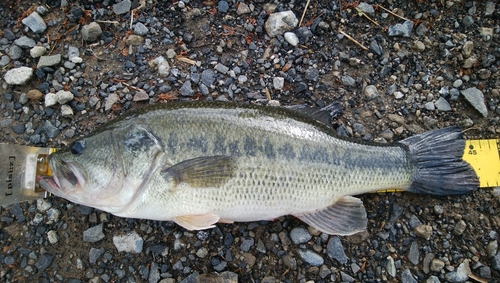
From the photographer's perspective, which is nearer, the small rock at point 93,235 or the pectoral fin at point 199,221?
the pectoral fin at point 199,221

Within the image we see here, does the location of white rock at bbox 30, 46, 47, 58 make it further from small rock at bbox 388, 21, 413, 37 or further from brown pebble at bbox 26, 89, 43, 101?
small rock at bbox 388, 21, 413, 37

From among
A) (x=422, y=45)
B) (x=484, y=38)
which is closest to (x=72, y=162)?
(x=422, y=45)

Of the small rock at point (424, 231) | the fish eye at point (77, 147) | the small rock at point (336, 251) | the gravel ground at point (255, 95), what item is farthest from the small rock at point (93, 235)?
the small rock at point (424, 231)

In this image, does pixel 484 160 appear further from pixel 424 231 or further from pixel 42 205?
pixel 42 205

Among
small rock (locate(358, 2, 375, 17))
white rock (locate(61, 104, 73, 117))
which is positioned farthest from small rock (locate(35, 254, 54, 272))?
small rock (locate(358, 2, 375, 17))

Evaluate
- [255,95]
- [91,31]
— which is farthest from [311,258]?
[91,31]

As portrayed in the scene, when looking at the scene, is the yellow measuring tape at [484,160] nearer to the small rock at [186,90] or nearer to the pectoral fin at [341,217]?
the pectoral fin at [341,217]

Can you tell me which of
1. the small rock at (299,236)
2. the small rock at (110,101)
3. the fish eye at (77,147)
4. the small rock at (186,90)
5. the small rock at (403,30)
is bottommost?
the small rock at (299,236)
